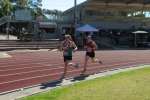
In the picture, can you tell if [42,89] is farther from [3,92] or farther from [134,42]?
[134,42]

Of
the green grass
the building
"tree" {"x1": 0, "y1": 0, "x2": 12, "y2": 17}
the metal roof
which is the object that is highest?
"tree" {"x1": 0, "y1": 0, "x2": 12, "y2": 17}

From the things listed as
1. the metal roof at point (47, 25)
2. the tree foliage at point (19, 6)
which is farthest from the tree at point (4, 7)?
the metal roof at point (47, 25)

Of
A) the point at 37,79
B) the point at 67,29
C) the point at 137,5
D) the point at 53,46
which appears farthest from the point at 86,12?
the point at 37,79

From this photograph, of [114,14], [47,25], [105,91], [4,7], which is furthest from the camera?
[4,7]

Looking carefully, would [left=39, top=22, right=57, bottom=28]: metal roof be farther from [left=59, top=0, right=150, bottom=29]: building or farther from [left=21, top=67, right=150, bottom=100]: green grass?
[left=21, top=67, right=150, bottom=100]: green grass

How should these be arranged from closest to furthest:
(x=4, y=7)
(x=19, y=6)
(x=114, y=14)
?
(x=114, y=14), (x=4, y=7), (x=19, y=6)

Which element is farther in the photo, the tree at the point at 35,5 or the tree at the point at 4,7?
the tree at the point at 35,5

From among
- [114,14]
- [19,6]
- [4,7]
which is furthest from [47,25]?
[19,6]

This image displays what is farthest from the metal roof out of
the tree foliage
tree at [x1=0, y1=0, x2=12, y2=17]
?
tree at [x1=0, y1=0, x2=12, y2=17]

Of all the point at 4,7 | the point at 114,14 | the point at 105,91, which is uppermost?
the point at 4,7

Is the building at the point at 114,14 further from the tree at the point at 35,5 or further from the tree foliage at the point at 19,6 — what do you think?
the tree at the point at 35,5

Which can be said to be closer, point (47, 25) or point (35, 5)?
point (47, 25)

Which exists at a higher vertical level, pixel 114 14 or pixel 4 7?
pixel 4 7

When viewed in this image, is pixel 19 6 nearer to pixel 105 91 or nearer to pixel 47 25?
pixel 47 25
